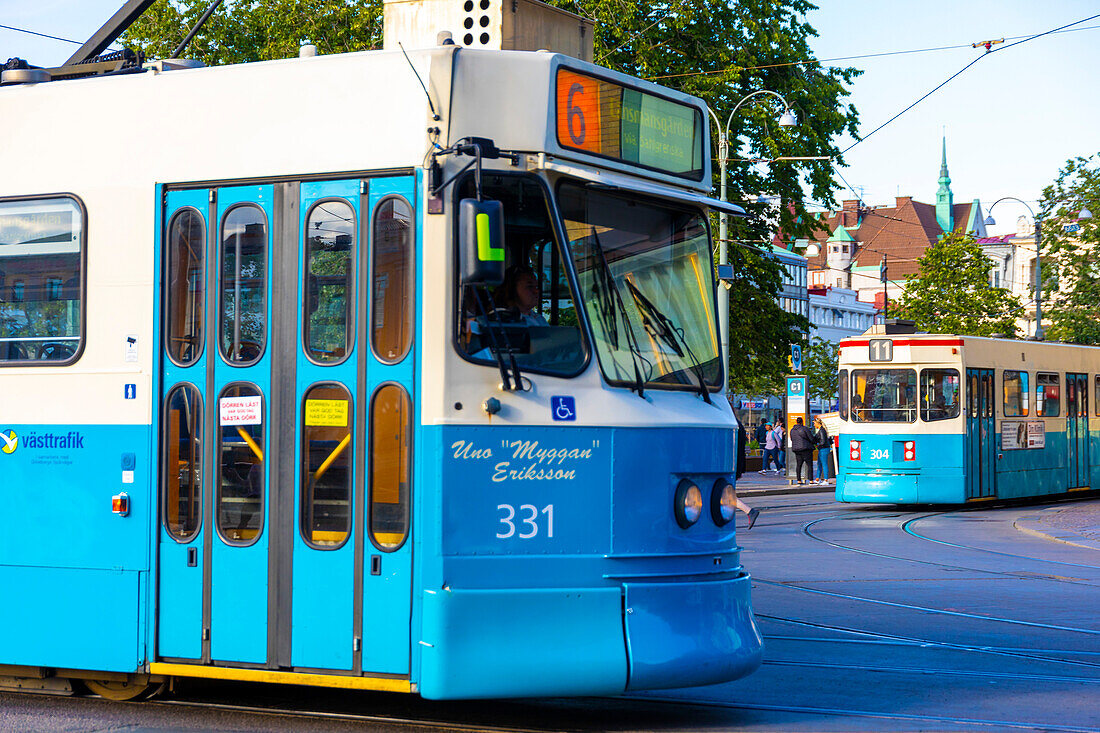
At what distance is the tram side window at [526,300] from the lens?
6238 mm

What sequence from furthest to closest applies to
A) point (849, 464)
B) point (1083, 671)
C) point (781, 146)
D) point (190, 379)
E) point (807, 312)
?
point (807, 312) < point (781, 146) < point (849, 464) < point (1083, 671) < point (190, 379)

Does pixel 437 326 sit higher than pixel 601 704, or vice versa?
pixel 437 326

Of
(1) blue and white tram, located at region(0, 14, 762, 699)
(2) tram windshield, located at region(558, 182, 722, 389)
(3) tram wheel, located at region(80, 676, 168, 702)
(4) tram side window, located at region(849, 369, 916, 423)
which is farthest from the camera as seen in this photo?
(4) tram side window, located at region(849, 369, 916, 423)

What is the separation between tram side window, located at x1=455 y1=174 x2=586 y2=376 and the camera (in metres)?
6.24

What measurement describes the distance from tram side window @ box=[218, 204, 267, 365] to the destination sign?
4.90ft

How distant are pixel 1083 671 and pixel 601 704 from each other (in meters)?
3.11

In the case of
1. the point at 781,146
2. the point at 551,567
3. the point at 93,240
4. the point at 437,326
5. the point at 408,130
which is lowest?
the point at 551,567

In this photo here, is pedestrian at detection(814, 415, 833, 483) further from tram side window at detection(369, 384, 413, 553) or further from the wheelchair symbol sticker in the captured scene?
tram side window at detection(369, 384, 413, 553)

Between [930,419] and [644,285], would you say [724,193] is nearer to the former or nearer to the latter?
[930,419]

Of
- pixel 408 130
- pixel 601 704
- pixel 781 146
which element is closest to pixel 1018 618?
pixel 601 704

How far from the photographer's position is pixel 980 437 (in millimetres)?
24328

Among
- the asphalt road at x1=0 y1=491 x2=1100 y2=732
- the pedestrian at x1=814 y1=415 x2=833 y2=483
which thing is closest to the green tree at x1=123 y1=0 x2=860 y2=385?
the pedestrian at x1=814 y1=415 x2=833 y2=483

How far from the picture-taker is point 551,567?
247 inches

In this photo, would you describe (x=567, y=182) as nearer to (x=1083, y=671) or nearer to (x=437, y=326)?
(x=437, y=326)
